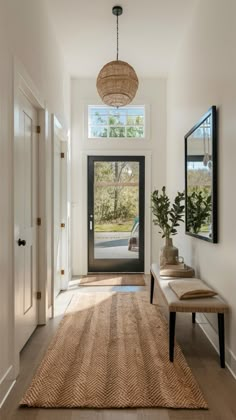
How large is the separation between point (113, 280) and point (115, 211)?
1.18m

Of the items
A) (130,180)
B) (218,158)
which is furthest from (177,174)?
(218,158)

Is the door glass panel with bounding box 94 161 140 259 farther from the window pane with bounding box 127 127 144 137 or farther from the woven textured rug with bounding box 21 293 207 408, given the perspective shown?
the woven textured rug with bounding box 21 293 207 408

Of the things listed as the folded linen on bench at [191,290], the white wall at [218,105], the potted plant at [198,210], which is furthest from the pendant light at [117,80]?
the folded linen on bench at [191,290]

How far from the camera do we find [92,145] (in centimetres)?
575

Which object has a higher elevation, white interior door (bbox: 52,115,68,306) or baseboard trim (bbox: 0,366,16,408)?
white interior door (bbox: 52,115,68,306)

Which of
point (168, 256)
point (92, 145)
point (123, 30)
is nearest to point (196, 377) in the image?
point (168, 256)

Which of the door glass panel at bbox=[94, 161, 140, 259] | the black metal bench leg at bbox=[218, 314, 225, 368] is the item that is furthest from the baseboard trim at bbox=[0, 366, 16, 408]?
the door glass panel at bbox=[94, 161, 140, 259]

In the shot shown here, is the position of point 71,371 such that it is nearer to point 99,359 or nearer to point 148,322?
point 99,359

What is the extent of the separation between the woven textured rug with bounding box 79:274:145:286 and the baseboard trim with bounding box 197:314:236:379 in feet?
6.10

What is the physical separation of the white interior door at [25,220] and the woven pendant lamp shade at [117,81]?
0.99 meters

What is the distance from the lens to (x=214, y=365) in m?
2.57

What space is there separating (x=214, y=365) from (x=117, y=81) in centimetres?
298

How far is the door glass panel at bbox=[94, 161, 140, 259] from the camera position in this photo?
5785mm

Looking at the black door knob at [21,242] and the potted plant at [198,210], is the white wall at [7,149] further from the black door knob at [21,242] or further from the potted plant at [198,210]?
the potted plant at [198,210]
